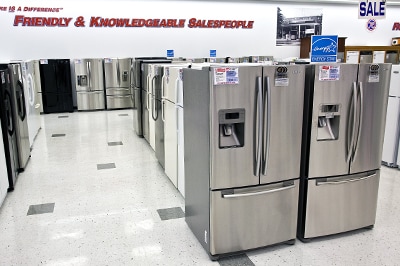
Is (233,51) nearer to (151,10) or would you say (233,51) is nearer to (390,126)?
(151,10)

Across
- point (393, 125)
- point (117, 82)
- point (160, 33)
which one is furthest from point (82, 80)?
point (393, 125)

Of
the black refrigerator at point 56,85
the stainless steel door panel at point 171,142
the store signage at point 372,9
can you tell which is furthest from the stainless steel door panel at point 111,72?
the store signage at point 372,9

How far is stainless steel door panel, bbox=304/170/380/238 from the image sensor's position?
8.55 ft

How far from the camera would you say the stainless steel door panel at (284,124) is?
2.32 meters

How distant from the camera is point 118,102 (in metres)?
9.32

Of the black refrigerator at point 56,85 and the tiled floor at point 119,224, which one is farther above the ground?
the black refrigerator at point 56,85

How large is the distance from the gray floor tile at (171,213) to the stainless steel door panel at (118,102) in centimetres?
653

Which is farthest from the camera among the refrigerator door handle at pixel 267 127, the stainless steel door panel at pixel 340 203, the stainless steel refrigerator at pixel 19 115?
the stainless steel refrigerator at pixel 19 115

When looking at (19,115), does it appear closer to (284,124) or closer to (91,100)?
(284,124)

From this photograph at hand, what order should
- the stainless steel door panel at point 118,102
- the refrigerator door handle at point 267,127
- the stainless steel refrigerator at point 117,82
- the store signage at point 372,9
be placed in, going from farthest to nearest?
the stainless steel door panel at point 118,102 → the stainless steel refrigerator at point 117,82 → the store signage at point 372,9 → the refrigerator door handle at point 267,127

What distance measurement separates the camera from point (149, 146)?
547 centimetres

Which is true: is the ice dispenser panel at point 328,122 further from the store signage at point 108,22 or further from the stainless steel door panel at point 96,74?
the store signage at point 108,22

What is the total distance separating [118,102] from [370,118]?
25.1 ft

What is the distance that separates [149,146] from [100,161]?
0.95 meters
